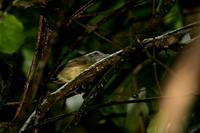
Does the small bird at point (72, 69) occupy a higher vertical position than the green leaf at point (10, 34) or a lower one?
lower

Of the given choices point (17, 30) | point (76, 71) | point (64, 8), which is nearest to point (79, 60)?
point (76, 71)

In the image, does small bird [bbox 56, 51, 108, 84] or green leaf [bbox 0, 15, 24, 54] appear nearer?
green leaf [bbox 0, 15, 24, 54]

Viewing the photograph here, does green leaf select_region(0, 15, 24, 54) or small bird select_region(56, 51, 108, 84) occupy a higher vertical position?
green leaf select_region(0, 15, 24, 54)

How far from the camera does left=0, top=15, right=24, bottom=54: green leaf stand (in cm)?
112

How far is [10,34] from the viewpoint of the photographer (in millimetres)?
1132

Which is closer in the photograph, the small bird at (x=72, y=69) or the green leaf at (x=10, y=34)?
the green leaf at (x=10, y=34)

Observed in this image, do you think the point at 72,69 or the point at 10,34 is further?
the point at 72,69

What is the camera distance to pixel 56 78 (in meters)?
1.38

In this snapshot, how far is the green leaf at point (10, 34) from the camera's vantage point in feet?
3.68

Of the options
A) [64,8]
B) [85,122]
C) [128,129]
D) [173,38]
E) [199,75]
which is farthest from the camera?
[85,122]

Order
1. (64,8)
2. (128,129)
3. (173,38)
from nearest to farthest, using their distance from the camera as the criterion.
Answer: (64,8), (173,38), (128,129)

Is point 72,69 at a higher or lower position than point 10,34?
lower

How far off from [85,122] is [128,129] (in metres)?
0.22

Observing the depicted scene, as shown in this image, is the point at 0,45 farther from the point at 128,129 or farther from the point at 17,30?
the point at 128,129
